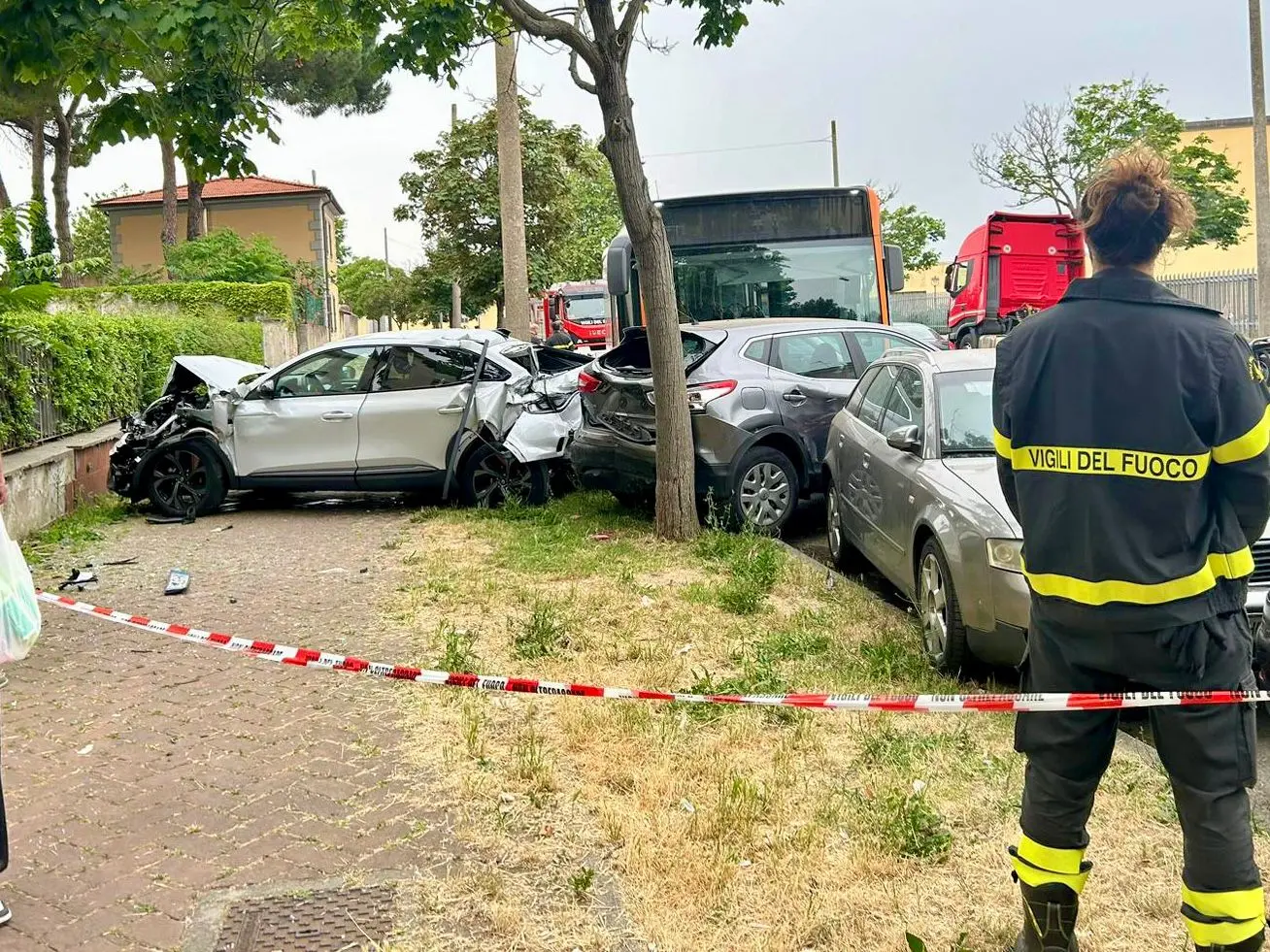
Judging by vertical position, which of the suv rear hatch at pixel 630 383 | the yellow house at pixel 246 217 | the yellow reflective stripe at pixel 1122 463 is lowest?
the yellow reflective stripe at pixel 1122 463

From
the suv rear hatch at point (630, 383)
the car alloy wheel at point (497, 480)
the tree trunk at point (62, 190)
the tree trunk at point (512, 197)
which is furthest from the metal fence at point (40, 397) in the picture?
the tree trunk at point (62, 190)

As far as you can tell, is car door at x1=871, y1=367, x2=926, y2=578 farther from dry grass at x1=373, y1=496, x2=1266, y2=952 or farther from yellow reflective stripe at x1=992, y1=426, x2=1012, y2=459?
yellow reflective stripe at x1=992, y1=426, x2=1012, y2=459

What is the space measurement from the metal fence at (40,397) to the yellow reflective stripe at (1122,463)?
977 centimetres

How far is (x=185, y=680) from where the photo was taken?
5898mm

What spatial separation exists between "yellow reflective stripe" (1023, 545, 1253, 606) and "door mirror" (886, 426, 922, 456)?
328cm

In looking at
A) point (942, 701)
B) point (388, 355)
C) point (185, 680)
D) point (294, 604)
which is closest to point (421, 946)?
point (942, 701)

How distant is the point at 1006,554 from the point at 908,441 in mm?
1148

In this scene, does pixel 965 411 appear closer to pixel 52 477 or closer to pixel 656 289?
pixel 656 289

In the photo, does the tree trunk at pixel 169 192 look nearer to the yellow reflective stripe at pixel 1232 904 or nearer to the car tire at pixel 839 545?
the car tire at pixel 839 545

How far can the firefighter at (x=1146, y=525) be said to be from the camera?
2748 millimetres

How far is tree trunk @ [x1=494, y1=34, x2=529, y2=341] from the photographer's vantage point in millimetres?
15438

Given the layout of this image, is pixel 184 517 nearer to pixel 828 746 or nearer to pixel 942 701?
pixel 828 746

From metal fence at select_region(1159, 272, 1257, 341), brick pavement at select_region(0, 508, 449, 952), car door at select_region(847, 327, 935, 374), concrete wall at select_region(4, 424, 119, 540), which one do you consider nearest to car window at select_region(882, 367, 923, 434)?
car door at select_region(847, 327, 935, 374)

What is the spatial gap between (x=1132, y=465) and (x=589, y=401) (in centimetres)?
751
